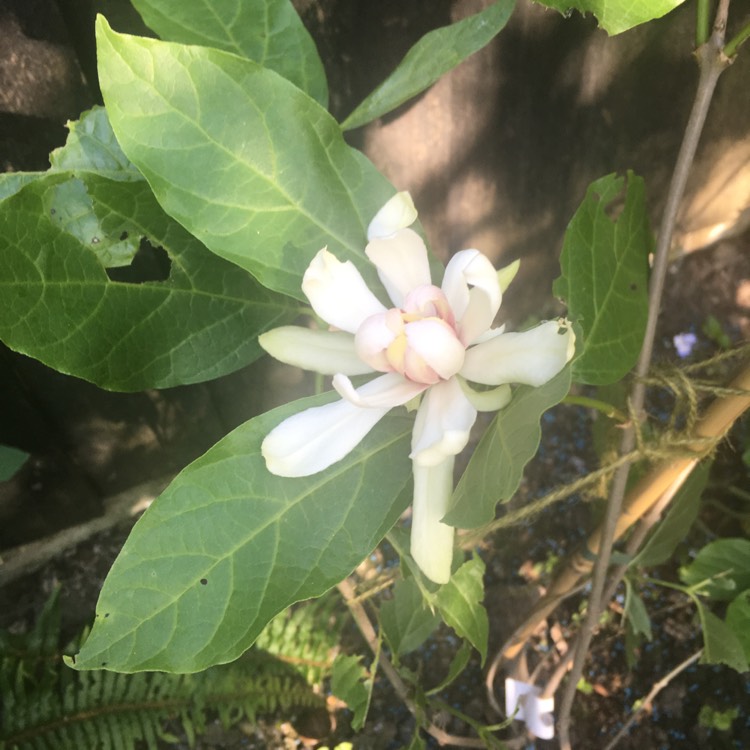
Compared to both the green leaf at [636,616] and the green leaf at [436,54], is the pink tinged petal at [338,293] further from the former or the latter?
the green leaf at [636,616]

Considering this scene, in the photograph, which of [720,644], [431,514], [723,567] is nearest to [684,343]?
[723,567]

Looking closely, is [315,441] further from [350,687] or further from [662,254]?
[350,687]

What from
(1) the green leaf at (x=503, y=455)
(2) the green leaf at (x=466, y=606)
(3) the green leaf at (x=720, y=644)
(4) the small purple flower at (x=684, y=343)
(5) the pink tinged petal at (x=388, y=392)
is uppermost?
(5) the pink tinged petal at (x=388, y=392)

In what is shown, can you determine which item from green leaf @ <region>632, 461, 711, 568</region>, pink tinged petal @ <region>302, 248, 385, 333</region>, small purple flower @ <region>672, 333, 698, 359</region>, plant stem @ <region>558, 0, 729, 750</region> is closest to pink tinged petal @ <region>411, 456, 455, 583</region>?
pink tinged petal @ <region>302, 248, 385, 333</region>

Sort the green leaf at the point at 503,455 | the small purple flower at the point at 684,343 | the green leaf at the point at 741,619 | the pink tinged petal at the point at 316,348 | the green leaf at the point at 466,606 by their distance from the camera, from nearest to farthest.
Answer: the green leaf at the point at 503,455 < the pink tinged petal at the point at 316,348 < the green leaf at the point at 466,606 < the green leaf at the point at 741,619 < the small purple flower at the point at 684,343

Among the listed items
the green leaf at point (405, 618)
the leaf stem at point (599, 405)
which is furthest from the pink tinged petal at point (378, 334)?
the green leaf at point (405, 618)

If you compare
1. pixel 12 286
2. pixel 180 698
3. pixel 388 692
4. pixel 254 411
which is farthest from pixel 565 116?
pixel 180 698

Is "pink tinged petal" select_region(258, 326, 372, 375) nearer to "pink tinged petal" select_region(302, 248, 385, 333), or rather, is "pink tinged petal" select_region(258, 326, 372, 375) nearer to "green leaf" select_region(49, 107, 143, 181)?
"pink tinged petal" select_region(302, 248, 385, 333)
